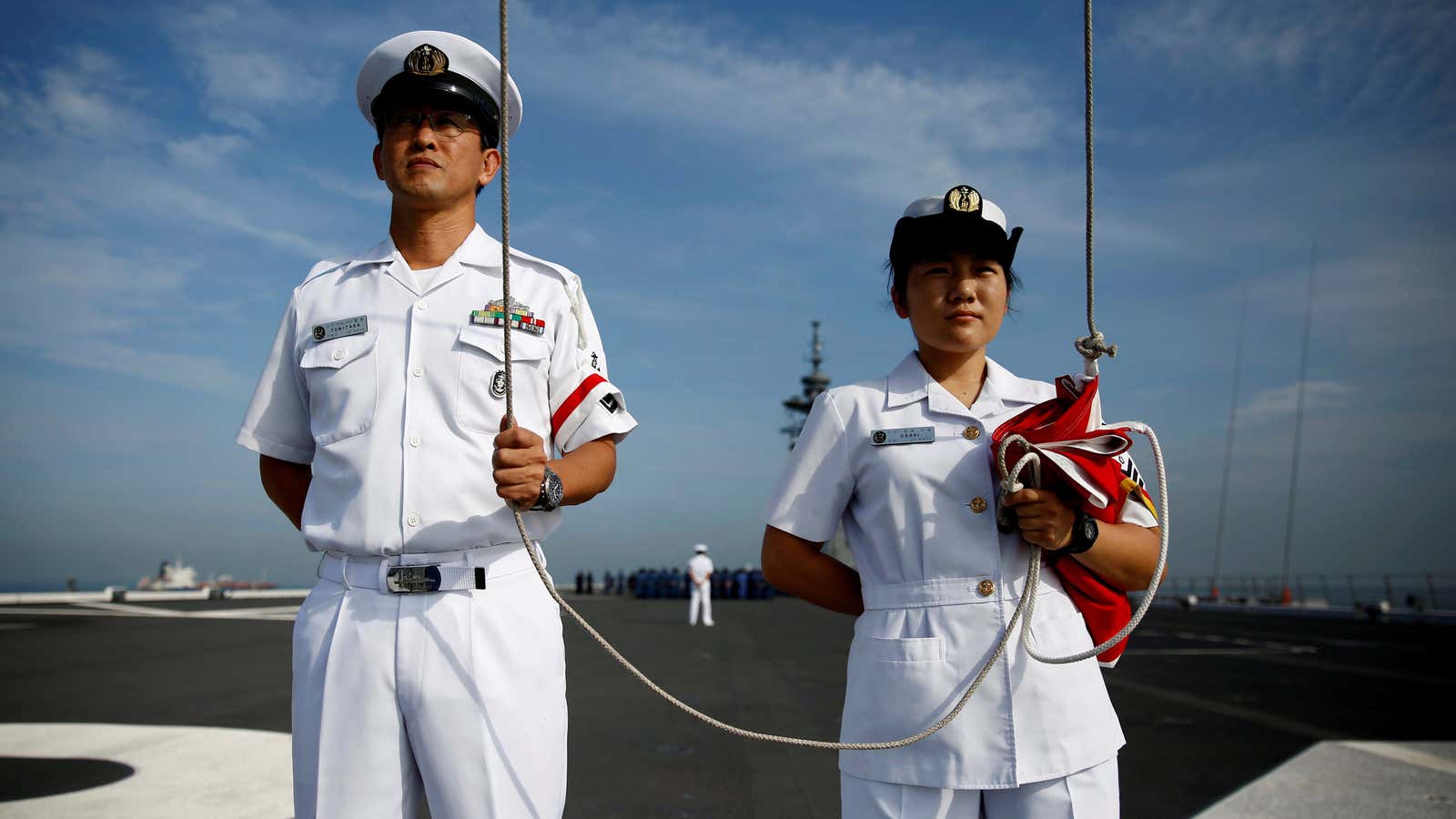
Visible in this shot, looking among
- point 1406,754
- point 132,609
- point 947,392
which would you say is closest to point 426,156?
point 947,392

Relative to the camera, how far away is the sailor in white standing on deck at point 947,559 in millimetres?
1994

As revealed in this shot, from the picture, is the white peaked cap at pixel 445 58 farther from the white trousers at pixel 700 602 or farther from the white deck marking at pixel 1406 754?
the white trousers at pixel 700 602

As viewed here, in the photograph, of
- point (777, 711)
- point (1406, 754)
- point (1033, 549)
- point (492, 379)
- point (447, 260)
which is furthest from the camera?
point (777, 711)

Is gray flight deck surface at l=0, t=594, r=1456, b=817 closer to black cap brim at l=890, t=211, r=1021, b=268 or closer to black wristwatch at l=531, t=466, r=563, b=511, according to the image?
black wristwatch at l=531, t=466, r=563, b=511

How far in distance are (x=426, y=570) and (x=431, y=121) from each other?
1086 mm

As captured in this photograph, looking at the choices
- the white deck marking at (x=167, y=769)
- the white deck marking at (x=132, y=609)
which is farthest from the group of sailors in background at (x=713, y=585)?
the white deck marking at (x=167, y=769)

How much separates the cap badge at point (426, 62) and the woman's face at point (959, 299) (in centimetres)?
126

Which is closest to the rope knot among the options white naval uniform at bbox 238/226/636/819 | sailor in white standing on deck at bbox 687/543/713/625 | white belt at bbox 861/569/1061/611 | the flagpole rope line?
the flagpole rope line

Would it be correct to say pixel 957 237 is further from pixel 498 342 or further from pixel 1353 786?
pixel 1353 786

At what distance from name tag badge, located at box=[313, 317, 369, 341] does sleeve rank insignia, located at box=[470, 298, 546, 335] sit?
0.26 m

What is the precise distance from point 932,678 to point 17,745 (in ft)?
21.5

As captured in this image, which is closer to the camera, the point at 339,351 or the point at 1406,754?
the point at 339,351

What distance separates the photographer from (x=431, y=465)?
2.07 m

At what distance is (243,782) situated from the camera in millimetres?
4797
